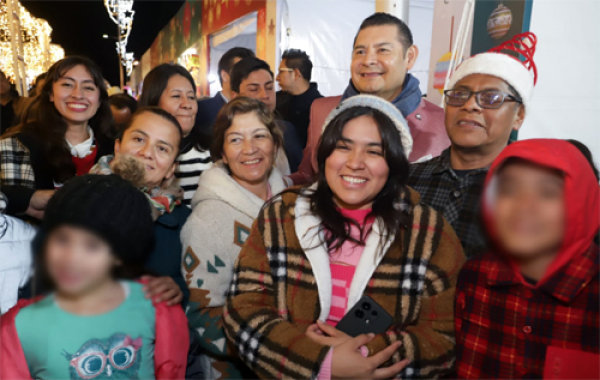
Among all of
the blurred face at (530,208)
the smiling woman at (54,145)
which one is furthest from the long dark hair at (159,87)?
the blurred face at (530,208)

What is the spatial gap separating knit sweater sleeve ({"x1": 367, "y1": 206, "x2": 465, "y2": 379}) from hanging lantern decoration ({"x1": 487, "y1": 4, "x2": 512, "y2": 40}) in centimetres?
41

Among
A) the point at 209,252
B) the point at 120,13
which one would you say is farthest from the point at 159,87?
the point at 120,13

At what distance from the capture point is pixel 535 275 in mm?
447

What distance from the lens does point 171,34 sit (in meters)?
6.48

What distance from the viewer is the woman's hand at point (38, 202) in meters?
0.51

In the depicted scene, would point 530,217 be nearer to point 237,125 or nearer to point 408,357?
point 408,357

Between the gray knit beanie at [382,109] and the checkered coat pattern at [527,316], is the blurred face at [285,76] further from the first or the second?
the checkered coat pattern at [527,316]

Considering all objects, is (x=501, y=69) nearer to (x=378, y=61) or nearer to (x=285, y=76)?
(x=378, y=61)

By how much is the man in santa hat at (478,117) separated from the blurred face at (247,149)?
47 cm

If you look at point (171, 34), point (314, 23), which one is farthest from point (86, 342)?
point (171, 34)

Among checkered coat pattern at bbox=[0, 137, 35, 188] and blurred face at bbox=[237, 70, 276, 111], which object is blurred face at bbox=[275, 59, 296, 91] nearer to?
blurred face at bbox=[237, 70, 276, 111]

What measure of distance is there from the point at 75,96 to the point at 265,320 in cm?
54

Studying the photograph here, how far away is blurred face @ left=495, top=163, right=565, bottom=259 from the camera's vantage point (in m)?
0.37

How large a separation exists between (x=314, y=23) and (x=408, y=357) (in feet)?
8.25
